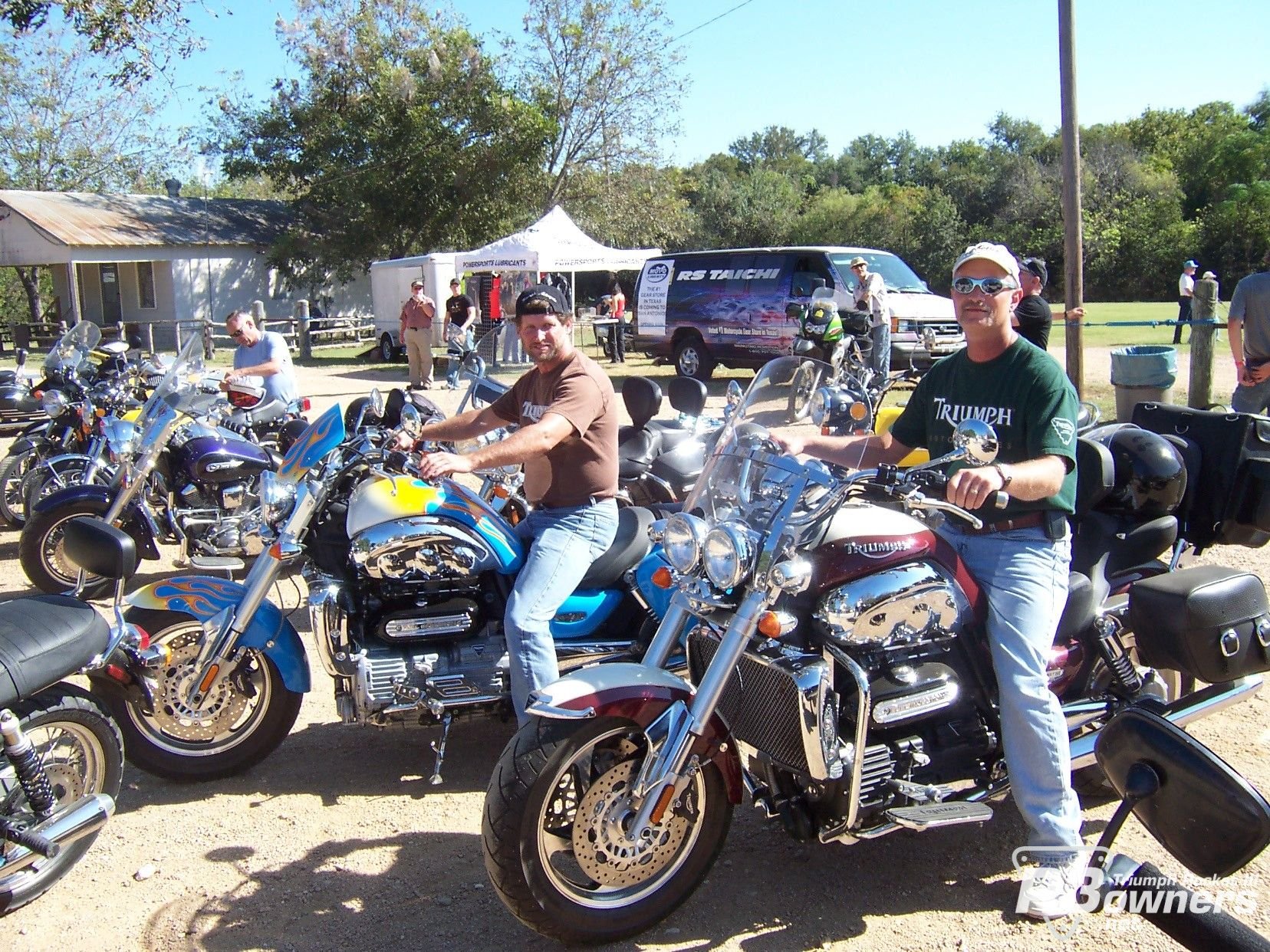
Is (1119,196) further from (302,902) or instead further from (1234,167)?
(302,902)

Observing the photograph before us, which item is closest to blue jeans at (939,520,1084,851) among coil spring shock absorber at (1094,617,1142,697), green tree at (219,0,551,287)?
coil spring shock absorber at (1094,617,1142,697)

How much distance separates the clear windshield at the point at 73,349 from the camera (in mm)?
8445

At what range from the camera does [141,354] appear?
8.70 meters

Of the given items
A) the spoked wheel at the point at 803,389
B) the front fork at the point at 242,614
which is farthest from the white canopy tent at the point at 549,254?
the spoked wheel at the point at 803,389

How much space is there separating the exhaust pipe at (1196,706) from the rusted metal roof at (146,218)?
32242mm

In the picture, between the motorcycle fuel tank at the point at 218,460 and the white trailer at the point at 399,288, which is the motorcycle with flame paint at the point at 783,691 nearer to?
the motorcycle fuel tank at the point at 218,460

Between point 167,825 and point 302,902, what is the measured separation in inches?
32.0

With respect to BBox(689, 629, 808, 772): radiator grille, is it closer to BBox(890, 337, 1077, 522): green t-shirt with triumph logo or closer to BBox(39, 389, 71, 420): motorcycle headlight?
BBox(890, 337, 1077, 522): green t-shirt with triumph logo

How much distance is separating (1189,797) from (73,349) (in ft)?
28.7

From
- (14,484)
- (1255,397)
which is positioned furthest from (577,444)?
(14,484)

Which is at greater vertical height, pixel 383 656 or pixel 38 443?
pixel 38 443

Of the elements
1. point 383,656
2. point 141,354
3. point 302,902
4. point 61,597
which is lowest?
point 302,902

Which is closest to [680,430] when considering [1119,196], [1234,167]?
[1119,196]

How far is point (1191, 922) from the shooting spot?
1778 millimetres
